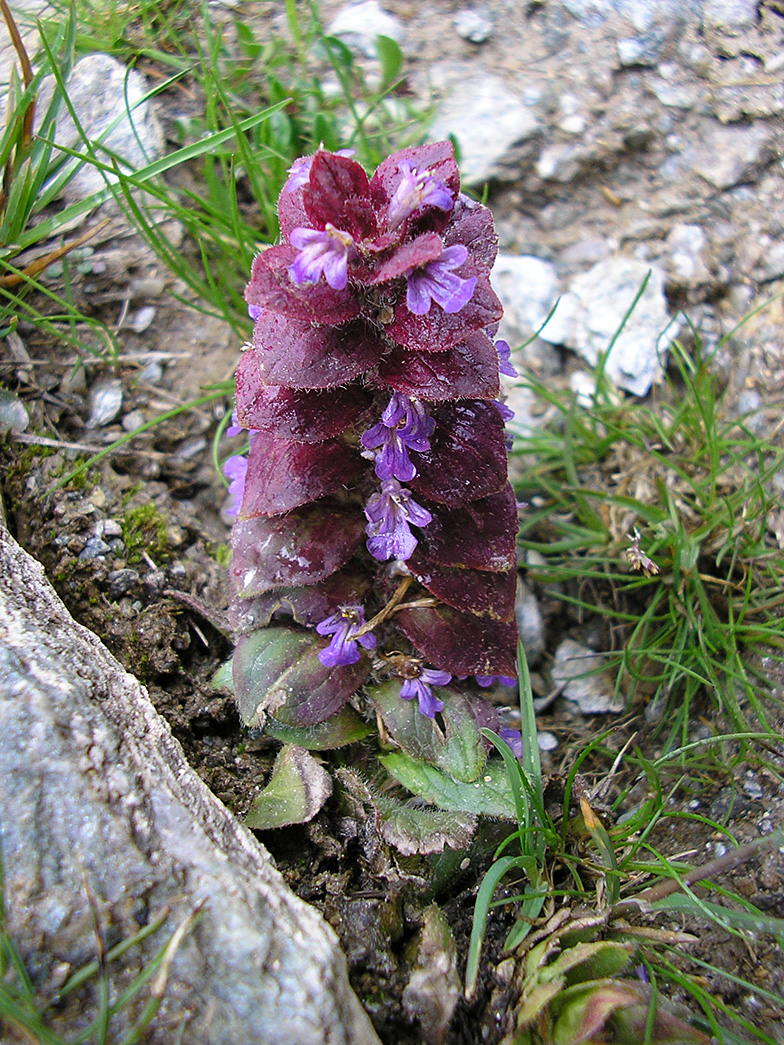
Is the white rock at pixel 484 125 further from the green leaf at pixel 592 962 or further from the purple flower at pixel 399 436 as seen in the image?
the green leaf at pixel 592 962

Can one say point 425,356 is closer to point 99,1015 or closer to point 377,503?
point 377,503

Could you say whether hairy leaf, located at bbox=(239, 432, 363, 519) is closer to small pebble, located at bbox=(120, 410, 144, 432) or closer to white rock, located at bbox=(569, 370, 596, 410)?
small pebble, located at bbox=(120, 410, 144, 432)

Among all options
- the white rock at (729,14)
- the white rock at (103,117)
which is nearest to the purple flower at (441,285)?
the white rock at (103,117)

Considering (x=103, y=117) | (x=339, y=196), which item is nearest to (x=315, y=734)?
(x=339, y=196)

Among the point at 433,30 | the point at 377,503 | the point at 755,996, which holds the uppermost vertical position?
the point at 433,30

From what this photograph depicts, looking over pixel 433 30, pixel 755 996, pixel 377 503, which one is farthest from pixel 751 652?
pixel 433 30
